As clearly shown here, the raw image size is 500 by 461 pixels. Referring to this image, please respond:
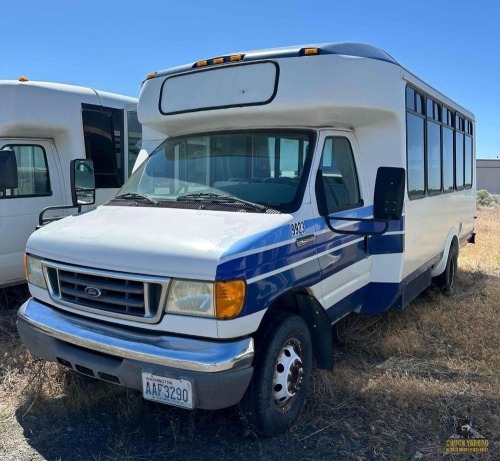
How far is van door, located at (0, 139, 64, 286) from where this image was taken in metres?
5.96

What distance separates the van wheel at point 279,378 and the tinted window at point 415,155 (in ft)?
A: 7.47

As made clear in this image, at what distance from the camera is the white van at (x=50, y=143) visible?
19.6 feet

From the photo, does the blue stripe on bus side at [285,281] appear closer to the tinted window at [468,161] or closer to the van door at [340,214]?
the van door at [340,214]

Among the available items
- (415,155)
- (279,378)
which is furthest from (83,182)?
(415,155)

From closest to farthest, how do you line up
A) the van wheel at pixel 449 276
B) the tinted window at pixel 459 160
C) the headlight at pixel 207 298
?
the headlight at pixel 207 298 → the van wheel at pixel 449 276 → the tinted window at pixel 459 160

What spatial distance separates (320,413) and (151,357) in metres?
1.51

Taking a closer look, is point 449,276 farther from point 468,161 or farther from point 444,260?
point 468,161

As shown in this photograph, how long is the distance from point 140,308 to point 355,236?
6.79 ft

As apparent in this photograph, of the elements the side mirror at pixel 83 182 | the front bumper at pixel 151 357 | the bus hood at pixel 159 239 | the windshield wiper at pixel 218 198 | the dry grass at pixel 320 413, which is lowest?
the dry grass at pixel 320 413

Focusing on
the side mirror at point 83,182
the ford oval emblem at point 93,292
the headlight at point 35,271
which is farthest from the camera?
the side mirror at point 83,182

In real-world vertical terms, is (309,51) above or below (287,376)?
above

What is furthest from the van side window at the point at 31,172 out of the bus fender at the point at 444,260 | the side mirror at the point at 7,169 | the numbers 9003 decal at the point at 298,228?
the bus fender at the point at 444,260

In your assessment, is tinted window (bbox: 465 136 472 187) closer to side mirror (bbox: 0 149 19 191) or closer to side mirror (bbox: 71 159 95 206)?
side mirror (bbox: 71 159 95 206)

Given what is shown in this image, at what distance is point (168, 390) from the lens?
307cm
